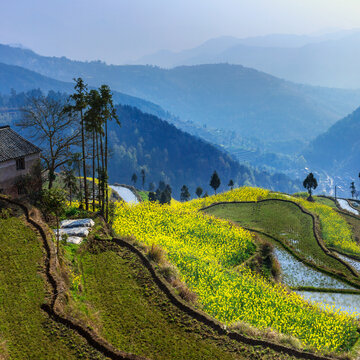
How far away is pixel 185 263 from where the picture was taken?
116 feet

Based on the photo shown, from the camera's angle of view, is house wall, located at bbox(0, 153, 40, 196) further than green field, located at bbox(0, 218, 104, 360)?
Yes

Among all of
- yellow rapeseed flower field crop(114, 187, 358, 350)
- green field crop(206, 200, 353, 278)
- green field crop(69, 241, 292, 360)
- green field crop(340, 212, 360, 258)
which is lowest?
green field crop(340, 212, 360, 258)

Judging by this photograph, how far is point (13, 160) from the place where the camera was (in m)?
34.6

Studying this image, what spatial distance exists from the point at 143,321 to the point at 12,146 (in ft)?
72.4

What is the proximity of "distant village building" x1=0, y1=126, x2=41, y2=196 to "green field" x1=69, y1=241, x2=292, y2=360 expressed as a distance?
1079 centimetres

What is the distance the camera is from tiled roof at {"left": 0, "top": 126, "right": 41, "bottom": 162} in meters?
34.1

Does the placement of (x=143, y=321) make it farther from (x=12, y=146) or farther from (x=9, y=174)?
(x=12, y=146)

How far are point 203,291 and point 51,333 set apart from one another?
1376cm

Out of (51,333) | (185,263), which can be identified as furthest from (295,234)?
(51,333)

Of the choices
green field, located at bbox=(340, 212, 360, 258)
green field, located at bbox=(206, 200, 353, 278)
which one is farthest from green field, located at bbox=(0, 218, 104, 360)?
green field, located at bbox=(340, 212, 360, 258)

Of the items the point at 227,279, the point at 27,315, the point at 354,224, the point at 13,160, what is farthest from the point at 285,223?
the point at 27,315

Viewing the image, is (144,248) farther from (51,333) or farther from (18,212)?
(51,333)

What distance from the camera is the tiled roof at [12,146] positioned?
3409cm

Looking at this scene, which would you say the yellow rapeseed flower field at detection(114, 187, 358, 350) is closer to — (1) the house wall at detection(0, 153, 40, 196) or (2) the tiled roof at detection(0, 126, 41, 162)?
(1) the house wall at detection(0, 153, 40, 196)
